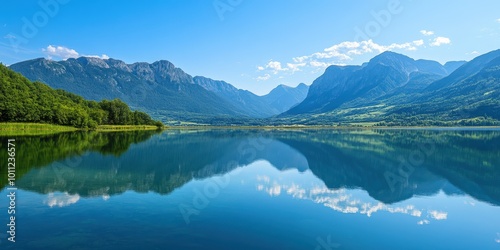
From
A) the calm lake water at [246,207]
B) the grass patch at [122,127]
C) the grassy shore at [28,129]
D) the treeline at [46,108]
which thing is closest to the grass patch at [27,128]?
the grassy shore at [28,129]

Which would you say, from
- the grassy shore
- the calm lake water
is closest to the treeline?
the grassy shore

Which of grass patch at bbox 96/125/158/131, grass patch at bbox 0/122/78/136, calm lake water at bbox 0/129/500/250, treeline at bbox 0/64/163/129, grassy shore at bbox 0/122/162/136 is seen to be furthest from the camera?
grass patch at bbox 96/125/158/131

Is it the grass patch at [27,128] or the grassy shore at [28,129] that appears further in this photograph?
the grass patch at [27,128]

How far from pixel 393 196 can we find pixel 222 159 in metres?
29.3

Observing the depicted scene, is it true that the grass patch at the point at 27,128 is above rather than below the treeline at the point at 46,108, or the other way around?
below

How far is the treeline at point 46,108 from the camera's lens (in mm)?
104312

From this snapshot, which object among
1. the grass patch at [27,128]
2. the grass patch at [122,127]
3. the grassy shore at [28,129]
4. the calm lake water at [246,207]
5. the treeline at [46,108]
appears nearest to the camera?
the calm lake water at [246,207]

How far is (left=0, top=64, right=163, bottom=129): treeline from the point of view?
Answer: 10431 centimetres

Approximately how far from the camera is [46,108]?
11562 cm

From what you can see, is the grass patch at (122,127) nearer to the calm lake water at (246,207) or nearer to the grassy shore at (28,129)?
the grassy shore at (28,129)

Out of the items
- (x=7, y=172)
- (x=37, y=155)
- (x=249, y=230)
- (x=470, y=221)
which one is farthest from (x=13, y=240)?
(x=37, y=155)

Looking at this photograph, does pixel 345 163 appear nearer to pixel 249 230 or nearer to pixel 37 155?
pixel 249 230

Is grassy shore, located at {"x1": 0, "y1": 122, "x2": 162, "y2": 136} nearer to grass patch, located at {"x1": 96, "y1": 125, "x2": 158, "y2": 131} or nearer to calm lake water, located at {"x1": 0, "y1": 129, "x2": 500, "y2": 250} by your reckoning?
grass patch, located at {"x1": 96, "y1": 125, "x2": 158, "y2": 131}

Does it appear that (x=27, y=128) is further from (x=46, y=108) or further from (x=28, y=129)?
(x=46, y=108)
